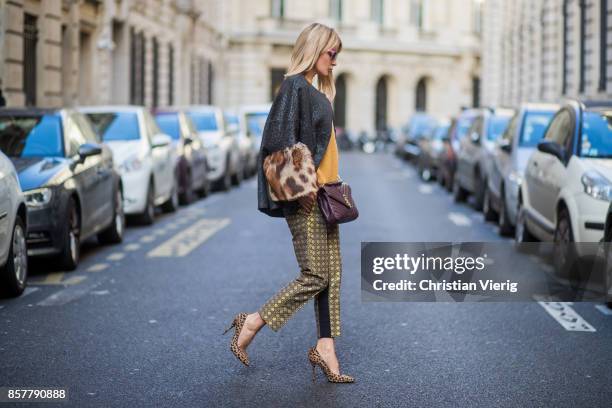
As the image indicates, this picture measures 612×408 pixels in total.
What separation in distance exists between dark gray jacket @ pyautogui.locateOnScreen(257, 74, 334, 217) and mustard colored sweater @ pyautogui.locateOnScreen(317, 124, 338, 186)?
41mm

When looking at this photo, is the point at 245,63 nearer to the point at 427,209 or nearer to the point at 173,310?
the point at 427,209

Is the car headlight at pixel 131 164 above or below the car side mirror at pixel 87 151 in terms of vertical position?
below

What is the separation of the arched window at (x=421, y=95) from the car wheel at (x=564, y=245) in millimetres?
65243

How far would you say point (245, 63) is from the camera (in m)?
68.0

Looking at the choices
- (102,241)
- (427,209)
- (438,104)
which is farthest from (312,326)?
(438,104)

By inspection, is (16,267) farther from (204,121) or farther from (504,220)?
(204,121)

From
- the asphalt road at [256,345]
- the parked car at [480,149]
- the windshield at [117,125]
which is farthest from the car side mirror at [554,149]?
the windshield at [117,125]

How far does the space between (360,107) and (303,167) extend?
66674 millimetres

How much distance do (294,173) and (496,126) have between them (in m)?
13.1

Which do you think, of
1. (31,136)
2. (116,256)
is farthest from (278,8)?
(31,136)

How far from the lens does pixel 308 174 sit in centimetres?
617

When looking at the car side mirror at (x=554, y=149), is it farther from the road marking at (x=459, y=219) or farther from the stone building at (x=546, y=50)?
the stone building at (x=546, y=50)

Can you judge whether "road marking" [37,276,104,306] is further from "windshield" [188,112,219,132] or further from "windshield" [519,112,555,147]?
"windshield" [188,112,219,132]

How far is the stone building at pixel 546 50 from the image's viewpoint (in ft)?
92.9
